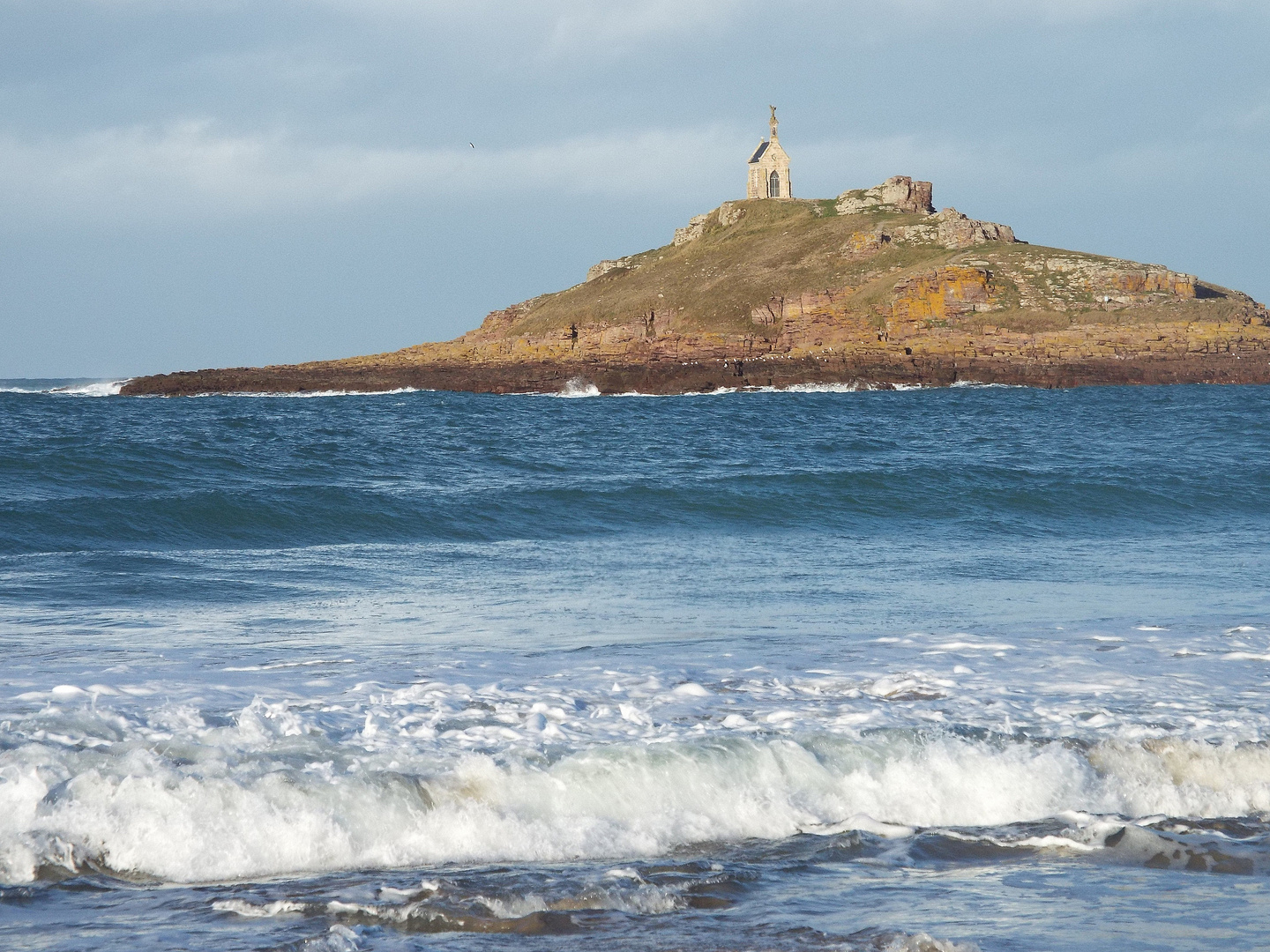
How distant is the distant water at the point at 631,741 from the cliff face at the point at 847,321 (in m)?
60.1

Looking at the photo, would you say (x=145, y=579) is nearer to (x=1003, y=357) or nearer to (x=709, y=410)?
(x=709, y=410)

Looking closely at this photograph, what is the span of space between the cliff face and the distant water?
60106mm

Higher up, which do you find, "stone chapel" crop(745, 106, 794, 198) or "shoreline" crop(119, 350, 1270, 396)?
"stone chapel" crop(745, 106, 794, 198)

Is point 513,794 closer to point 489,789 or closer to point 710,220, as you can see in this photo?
point 489,789

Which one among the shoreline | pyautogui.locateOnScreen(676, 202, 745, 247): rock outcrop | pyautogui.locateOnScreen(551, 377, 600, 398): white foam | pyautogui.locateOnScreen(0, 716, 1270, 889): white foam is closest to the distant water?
pyautogui.locateOnScreen(0, 716, 1270, 889): white foam

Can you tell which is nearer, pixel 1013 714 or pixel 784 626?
pixel 1013 714

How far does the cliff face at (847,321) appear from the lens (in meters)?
72.4

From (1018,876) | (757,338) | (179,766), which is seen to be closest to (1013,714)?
(1018,876)

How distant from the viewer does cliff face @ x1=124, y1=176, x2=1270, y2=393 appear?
7238 cm

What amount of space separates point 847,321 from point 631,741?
88041 mm

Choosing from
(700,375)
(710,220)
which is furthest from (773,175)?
(700,375)

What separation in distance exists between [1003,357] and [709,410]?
104 feet

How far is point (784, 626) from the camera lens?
8922 mm

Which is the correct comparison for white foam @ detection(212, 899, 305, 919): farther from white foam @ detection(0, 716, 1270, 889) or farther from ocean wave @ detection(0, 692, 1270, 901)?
ocean wave @ detection(0, 692, 1270, 901)
